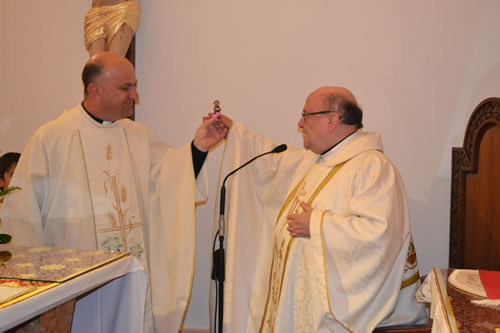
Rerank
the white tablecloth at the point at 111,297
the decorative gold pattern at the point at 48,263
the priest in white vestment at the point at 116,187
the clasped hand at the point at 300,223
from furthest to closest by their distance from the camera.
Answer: the priest in white vestment at the point at 116,187 → the clasped hand at the point at 300,223 → the white tablecloth at the point at 111,297 → the decorative gold pattern at the point at 48,263

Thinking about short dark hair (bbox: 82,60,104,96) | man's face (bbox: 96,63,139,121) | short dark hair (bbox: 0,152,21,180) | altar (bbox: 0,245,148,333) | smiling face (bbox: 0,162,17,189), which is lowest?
altar (bbox: 0,245,148,333)

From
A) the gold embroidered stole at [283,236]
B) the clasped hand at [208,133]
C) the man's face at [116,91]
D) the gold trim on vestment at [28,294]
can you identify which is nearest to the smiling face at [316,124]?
the gold embroidered stole at [283,236]

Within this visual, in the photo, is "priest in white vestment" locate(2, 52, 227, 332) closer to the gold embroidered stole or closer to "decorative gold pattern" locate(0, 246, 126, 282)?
the gold embroidered stole

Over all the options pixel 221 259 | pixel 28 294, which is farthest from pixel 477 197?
pixel 28 294

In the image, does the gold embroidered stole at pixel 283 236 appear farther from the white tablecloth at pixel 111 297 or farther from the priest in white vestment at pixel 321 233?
the white tablecloth at pixel 111 297

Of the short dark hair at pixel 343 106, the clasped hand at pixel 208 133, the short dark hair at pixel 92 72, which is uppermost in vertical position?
the short dark hair at pixel 92 72

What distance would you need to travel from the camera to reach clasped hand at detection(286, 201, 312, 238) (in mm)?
Result: 2768

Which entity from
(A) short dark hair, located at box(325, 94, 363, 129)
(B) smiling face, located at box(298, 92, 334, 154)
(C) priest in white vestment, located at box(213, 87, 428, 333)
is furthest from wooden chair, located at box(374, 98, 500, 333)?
(B) smiling face, located at box(298, 92, 334, 154)

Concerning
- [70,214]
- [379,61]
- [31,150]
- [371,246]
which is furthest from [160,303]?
[379,61]

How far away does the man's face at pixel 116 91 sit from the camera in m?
3.29

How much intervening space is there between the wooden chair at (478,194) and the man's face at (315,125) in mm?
919

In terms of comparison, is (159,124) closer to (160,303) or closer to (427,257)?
(160,303)

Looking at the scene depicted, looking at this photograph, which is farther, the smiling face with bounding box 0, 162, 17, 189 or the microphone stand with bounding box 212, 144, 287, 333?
the smiling face with bounding box 0, 162, 17, 189

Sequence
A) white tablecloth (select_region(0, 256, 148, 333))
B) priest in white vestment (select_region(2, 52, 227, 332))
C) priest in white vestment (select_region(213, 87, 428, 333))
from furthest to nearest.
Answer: priest in white vestment (select_region(2, 52, 227, 332)) < priest in white vestment (select_region(213, 87, 428, 333)) < white tablecloth (select_region(0, 256, 148, 333))
